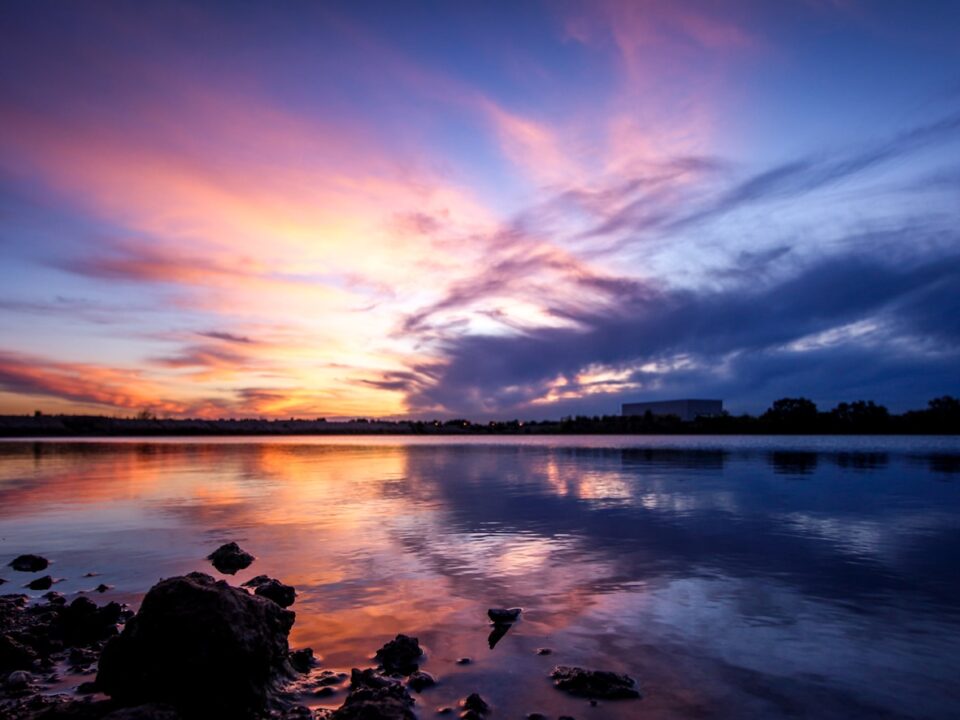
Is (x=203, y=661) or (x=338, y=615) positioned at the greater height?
(x=203, y=661)

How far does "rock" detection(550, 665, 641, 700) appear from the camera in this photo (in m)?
7.90

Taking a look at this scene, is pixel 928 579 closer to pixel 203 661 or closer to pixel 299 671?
pixel 299 671

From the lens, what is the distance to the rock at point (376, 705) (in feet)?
21.7

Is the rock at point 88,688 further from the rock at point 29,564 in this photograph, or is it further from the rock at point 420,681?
the rock at point 29,564

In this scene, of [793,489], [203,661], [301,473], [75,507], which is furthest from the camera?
[301,473]

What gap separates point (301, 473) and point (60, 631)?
3813 cm

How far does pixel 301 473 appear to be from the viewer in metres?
47.3

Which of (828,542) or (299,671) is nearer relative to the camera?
(299,671)

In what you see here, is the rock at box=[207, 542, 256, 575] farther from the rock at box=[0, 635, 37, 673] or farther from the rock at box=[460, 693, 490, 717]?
the rock at box=[460, 693, 490, 717]

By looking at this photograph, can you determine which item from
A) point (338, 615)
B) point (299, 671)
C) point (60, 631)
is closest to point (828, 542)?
point (338, 615)

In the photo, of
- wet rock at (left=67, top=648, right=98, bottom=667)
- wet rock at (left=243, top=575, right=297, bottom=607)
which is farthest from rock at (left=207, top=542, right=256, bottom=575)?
wet rock at (left=67, top=648, right=98, bottom=667)

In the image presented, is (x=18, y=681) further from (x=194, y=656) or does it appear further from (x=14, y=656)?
(x=194, y=656)

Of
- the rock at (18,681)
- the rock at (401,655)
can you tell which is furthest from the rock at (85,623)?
the rock at (401,655)

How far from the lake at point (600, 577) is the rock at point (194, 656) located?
38.3 inches
